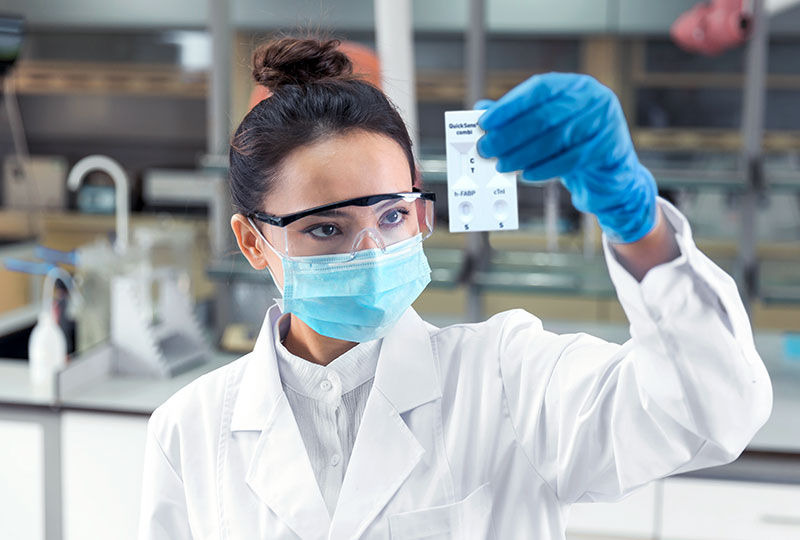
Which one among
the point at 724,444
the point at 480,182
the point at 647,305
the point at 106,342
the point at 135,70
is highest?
the point at 135,70

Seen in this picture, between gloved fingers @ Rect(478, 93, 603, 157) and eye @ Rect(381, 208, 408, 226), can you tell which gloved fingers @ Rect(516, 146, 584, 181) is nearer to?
gloved fingers @ Rect(478, 93, 603, 157)

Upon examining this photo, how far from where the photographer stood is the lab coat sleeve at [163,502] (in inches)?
45.9

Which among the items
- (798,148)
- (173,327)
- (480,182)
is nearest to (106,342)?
(173,327)

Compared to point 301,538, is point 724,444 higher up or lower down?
higher up

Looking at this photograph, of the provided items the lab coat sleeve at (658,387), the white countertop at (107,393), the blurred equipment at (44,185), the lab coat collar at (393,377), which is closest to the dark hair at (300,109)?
the lab coat collar at (393,377)

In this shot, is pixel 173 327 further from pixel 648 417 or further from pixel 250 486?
pixel 648 417

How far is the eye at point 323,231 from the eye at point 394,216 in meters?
0.06

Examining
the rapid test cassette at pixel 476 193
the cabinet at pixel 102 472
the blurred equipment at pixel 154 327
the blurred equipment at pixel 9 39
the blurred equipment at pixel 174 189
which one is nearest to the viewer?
the rapid test cassette at pixel 476 193

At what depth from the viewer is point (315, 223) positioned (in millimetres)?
1043

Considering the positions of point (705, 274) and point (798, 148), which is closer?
point (705, 274)

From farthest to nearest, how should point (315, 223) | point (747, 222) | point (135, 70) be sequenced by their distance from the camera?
point (135, 70) < point (747, 222) < point (315, 223)

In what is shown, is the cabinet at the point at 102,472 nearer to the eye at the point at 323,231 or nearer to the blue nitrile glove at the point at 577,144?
the eye at the point at 323,231

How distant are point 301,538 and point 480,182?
1.70 ft

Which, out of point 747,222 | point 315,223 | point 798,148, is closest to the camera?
point 315,223
